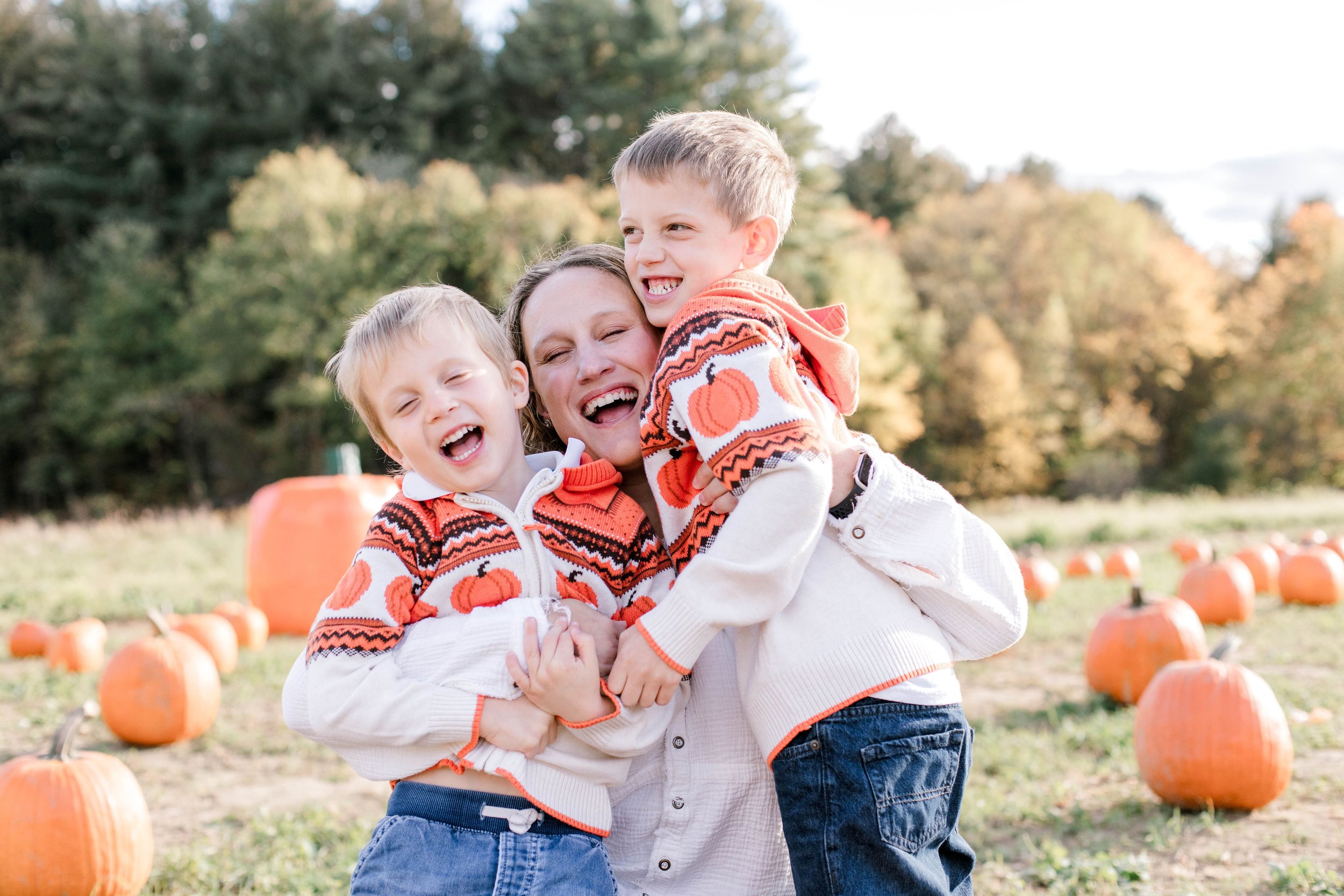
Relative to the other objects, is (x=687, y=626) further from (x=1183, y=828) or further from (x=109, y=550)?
(x=109, y=550)

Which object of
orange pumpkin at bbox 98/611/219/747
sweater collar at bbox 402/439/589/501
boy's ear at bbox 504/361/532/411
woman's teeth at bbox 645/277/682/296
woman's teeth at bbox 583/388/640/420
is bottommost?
orange pumpkin at bbox 98/611/219/747

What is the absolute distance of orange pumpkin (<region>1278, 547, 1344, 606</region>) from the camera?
8797mm

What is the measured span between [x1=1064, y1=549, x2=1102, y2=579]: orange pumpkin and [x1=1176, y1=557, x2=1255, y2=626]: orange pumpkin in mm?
3344

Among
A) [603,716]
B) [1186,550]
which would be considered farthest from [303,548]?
[1186,550]

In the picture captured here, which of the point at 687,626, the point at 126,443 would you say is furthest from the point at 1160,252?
the point at 687,626

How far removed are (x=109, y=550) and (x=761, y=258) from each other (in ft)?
47.6

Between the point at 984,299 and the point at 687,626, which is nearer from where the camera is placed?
the point at 687,626

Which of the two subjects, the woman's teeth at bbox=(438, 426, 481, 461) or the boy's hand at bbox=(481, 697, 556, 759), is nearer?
the boy's hand at bbox=(481, 697, 556, 759)

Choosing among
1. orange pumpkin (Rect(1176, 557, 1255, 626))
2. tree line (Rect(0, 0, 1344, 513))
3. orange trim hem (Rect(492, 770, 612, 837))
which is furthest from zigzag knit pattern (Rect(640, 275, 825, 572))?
tree line (Rect(0, 0, 1344, 513))

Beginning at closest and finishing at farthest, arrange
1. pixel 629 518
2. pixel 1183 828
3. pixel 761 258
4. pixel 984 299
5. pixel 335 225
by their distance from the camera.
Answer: pixel 629 518
pixel 761 258
pixel 1183 828
pixel 335 225
pixel 984 299

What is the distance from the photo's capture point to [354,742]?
1917 mm

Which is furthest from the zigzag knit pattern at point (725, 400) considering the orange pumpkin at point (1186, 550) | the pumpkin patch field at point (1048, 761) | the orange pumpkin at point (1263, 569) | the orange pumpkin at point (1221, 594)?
the orange pumpkin at point (1186, 550)

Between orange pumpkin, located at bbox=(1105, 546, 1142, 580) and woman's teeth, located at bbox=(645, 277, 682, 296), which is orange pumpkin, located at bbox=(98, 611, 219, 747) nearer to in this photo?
woman's teeth, located at bbox=(645, 277, 682, 296)

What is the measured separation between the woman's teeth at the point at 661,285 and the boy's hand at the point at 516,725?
92 centimetres
